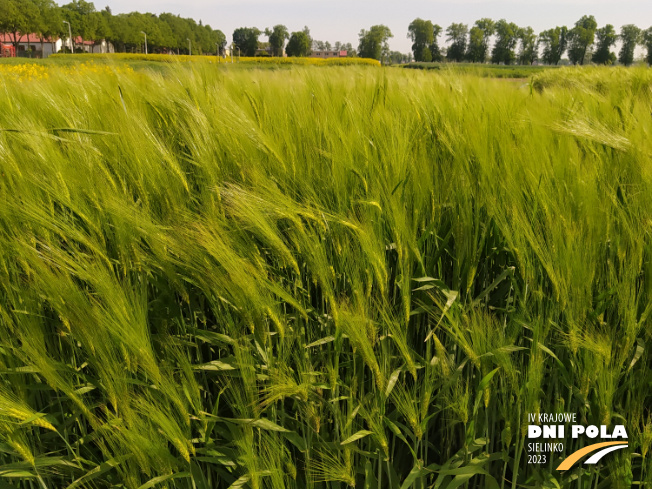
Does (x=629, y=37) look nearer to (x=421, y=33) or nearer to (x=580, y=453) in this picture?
(x=421, y=33)

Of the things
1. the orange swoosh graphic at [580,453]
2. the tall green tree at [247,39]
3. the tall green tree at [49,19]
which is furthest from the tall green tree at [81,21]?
the orange swoosh graphic at [580,453]

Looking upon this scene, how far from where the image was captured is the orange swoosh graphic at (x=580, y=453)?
109 cm

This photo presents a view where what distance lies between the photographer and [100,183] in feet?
3.77

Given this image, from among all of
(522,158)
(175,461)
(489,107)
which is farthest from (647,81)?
(175,461)

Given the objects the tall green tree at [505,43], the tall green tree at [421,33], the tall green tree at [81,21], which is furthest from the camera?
the tall green tree at [421,33]

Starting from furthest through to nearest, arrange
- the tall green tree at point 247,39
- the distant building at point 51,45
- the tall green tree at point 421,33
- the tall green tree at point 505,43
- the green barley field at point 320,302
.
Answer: the tall green tree at point 421,33, the tall green tree at point 247,39, the tall green tree at point 505,43, the distant building at point 51,45, the green barley field at point 320,302

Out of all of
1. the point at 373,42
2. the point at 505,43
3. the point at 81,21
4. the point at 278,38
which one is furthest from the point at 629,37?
the point at 81,21

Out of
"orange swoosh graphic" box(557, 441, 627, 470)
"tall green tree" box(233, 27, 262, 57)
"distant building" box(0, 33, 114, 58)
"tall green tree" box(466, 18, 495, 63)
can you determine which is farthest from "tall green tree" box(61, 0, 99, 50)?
"orange swoosh graphic" box(557, 441, 627, 470)

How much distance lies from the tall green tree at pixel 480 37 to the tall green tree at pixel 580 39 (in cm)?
1535

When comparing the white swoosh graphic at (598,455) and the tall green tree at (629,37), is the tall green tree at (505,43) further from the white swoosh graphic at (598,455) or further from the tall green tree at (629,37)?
the white swoosh graphic at (598,455)

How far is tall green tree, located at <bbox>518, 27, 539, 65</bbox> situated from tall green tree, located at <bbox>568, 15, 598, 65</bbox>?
630 cm

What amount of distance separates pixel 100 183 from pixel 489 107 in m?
1.28

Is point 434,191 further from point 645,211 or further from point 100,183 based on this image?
point 100,183

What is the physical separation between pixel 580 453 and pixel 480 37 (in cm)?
11132
